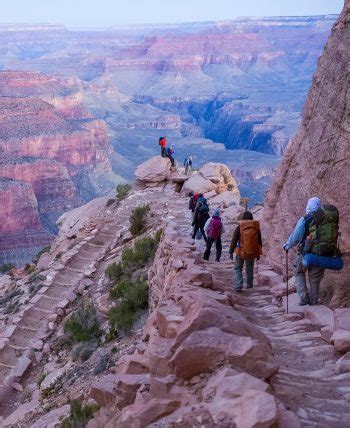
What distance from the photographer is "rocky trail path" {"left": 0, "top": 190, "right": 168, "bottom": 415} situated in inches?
482

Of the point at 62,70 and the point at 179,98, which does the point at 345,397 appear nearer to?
the point at 179,98

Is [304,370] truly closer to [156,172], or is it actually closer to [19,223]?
[156,172]

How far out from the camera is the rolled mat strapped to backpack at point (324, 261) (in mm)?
7055

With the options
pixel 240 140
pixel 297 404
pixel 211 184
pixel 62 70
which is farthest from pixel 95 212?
pixel 62 70

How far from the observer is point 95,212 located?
23.3 metres

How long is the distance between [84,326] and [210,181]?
11.2 m

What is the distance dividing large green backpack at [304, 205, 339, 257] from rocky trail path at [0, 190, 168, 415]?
273 inches

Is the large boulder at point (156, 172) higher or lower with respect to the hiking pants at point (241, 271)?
lower

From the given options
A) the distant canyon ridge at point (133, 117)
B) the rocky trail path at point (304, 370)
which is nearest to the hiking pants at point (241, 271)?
the rocky trail path at point (304, 370)

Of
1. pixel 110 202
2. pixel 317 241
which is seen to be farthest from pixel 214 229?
pixel 110 202

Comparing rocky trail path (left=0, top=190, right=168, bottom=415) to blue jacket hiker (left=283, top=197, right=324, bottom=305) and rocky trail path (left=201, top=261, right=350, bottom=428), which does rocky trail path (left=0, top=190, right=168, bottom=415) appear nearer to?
rocky trail path (left=201, top=261, right=350, bottom=428)

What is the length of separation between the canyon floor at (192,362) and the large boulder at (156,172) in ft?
32.3

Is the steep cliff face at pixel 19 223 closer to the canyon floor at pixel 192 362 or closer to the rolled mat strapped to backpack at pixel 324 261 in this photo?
→ the canyon floor at pixel 192 362

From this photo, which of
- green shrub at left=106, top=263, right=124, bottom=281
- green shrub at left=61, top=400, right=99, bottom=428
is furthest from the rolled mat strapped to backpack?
green shrub at left=106, top=263, right=124, bottom=281
